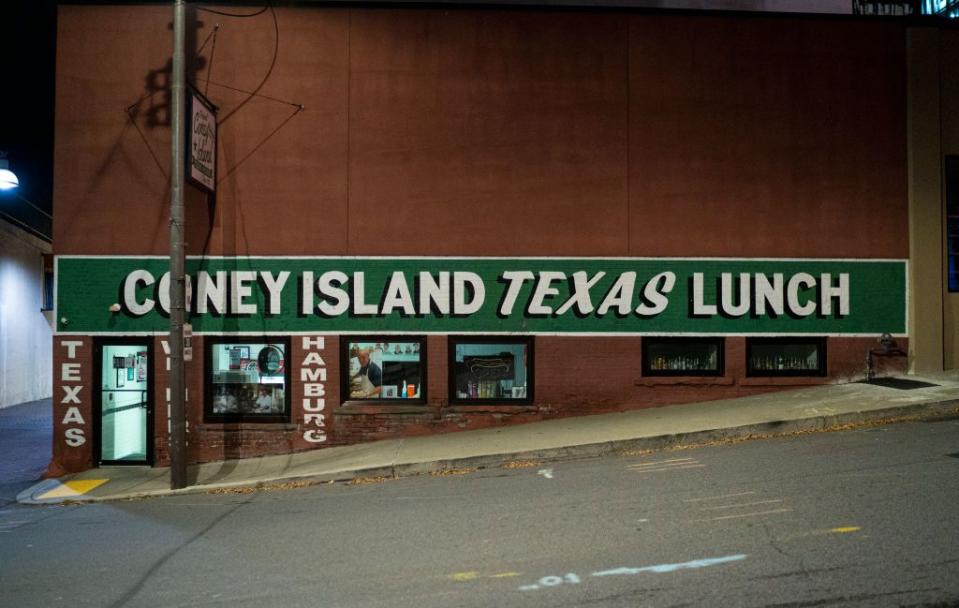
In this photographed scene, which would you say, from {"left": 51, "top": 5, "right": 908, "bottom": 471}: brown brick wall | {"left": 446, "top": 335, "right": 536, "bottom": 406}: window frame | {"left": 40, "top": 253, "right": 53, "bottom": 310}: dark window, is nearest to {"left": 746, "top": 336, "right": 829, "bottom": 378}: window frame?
{"left": 51, "top": 5, "right": 908, "bottom": 471}: brown brick wall

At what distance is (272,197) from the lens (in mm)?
12594

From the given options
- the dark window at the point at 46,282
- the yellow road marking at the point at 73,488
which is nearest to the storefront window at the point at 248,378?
the yellow road marking at the point at 73,488

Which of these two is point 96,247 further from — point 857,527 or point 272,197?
point 857,527

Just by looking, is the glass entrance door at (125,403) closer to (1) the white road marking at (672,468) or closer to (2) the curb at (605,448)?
(2) the curb at (605,448)

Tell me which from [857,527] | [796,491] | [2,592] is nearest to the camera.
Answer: [2,592]

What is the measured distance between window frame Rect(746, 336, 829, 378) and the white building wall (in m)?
19.8

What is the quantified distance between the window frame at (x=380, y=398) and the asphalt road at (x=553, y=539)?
2917mm

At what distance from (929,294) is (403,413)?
9719 mm

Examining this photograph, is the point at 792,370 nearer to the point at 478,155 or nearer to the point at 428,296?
the point at 428,296

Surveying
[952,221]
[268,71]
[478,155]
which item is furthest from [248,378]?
[952,221]

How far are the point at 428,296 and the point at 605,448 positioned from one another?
4.09 meters

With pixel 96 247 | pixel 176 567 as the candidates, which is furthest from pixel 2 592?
pixel 96 247

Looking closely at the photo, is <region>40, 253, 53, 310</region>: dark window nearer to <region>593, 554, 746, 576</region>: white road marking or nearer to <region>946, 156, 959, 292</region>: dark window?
<region>593, 554, 746, 576</region>: white road marking

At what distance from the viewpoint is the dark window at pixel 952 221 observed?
13391mm
